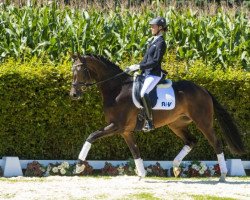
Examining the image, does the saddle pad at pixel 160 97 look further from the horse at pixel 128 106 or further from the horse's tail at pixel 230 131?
the horse's tail at pixel 230 131

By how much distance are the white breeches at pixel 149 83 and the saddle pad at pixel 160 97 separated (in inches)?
6.2

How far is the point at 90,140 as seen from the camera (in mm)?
12812

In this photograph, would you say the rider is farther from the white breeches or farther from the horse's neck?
the horse's neck

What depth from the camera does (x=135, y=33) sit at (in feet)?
58.7

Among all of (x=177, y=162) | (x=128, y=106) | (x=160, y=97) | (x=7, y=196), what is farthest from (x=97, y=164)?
(x=7, y=196)

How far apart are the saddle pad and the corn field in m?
3.39

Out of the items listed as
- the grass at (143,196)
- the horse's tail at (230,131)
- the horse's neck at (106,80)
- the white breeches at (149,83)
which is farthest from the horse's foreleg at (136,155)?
the grass at (143,196)

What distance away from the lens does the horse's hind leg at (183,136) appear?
13922 mm

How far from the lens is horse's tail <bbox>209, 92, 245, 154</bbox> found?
1417 cm

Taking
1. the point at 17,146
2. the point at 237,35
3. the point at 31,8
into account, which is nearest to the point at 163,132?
the point at 17,146

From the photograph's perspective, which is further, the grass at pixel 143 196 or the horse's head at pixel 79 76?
the horse's head at pixel 79 76

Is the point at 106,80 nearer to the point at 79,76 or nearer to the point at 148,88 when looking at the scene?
the point at 79,76

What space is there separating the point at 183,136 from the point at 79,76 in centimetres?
256

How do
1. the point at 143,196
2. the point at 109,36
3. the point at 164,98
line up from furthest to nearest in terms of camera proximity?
1. the point at 109,36
2. the point at 164,98
3. the point at 143,196
